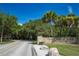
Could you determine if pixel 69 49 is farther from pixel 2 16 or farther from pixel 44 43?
pixel 2 16

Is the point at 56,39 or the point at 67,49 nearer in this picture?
the point at 67,49

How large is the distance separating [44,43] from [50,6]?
115 centimetres

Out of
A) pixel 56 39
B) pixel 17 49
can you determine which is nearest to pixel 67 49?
pixel 56 39

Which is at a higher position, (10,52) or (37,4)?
(37,4)

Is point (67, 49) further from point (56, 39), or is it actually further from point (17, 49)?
point (17, 49)

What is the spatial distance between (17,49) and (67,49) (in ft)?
4.85

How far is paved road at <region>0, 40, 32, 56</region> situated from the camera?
21031 millimetres

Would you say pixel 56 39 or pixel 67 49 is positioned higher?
pixel 56 39

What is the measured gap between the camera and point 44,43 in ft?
69.8

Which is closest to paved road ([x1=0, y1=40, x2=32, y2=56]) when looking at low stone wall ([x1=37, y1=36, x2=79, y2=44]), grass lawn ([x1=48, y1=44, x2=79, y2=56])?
low stone wall ([x1=37, y1=36, x2=79, y2=44])

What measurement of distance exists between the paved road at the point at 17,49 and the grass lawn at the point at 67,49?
0.66 m

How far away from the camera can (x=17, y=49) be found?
21.3 m

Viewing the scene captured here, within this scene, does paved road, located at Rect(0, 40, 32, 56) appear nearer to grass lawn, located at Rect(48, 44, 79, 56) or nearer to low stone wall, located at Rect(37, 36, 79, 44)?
low stone wall, located at Rect(37, 36, 79, 44)

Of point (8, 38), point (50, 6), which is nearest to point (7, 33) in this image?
point (8, 38)
